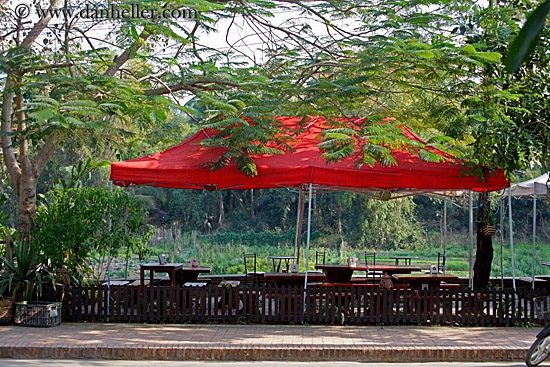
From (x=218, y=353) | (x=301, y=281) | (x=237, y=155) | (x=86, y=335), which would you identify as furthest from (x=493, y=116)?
(x=86, y=335)

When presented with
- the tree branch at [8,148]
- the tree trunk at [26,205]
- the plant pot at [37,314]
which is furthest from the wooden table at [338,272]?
the tree branch at [8,148]

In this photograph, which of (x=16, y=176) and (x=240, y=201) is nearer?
(x=16, y=176)

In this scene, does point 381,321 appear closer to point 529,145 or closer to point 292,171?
point 292,171

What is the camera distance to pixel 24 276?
9336 millimetres

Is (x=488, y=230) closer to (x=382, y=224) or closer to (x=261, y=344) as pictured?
(x=261, y=344)

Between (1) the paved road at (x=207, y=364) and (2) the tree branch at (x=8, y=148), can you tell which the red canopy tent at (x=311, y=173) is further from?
(1) the paved road at (x=207, y=364)

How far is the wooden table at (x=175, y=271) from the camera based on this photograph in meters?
11.7

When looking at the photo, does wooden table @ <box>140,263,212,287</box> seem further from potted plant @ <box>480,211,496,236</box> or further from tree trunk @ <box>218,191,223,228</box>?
tree trunk @ <box>218,191,223,228</box>

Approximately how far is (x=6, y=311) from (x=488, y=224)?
9.33 meters

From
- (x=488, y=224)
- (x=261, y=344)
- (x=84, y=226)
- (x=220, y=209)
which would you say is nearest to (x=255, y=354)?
(x=261, y=344)

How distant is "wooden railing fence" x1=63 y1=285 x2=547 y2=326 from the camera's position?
9.22 m

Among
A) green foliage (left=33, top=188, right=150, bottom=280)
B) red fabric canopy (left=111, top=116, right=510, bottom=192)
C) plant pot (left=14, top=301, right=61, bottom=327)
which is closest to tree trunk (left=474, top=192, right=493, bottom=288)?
red fabric canopy (left=111, top=116, right=510, bottom=192)

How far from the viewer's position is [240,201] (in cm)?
4562

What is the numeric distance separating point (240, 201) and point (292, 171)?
36338mm
